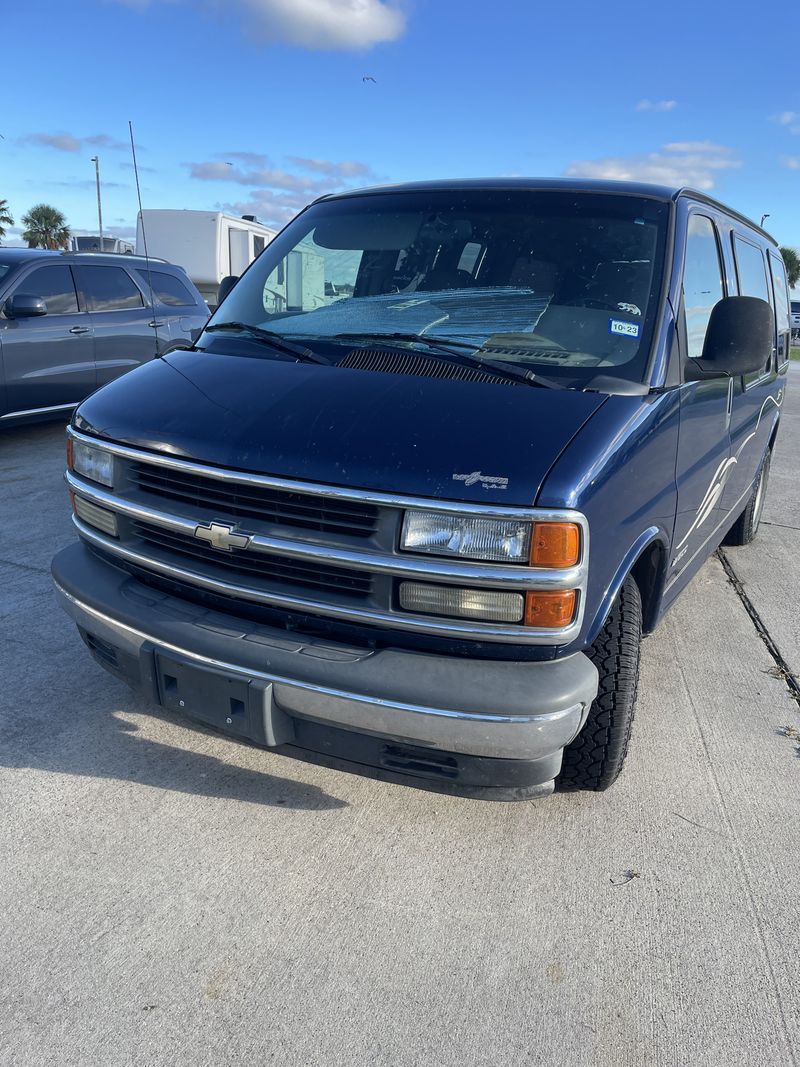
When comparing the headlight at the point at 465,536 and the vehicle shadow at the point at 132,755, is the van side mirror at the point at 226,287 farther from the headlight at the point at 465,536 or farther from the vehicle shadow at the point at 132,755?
the headlight at the point at 465,536

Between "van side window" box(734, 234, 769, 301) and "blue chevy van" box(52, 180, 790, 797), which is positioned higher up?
"van side window" box(734, 234, 769, 301)

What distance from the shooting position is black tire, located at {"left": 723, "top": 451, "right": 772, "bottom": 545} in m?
5.89

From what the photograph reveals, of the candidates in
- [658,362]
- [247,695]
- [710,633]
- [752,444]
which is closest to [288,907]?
[247,695]

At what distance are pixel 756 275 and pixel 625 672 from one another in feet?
10.8

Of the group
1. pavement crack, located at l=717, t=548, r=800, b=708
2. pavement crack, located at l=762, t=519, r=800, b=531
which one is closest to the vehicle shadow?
pavement crack, located at l=717, t=548, r=800, b=708

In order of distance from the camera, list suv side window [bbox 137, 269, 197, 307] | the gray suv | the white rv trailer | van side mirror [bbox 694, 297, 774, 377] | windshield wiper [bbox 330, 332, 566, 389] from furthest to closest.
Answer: the white rv trailer, suv side window [bbox 137, 269, 197, 307], the gray suv, van side mirror [bbox 694, 297, 774, 377], windshield wiper [bbox 330, 332, 566, 389]

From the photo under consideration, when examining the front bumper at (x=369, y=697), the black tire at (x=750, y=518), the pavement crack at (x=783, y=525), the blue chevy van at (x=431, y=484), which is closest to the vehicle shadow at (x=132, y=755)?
the front bumper at (x=369, y=697)

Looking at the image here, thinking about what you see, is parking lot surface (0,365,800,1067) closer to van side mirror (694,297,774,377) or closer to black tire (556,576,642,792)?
black tire (556,576,642,792)

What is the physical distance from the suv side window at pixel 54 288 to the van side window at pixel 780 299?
6173mm

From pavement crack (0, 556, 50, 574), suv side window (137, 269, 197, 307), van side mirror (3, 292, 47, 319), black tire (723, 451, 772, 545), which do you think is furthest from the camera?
suv side window (137, 269, 197, 307)

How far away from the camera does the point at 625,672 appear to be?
8.76 ft

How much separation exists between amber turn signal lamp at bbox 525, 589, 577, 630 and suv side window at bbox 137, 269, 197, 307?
774 centimetres

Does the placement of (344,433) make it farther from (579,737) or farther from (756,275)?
(756,275)

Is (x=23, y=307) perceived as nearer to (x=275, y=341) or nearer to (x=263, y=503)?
(x=275, y=341)
